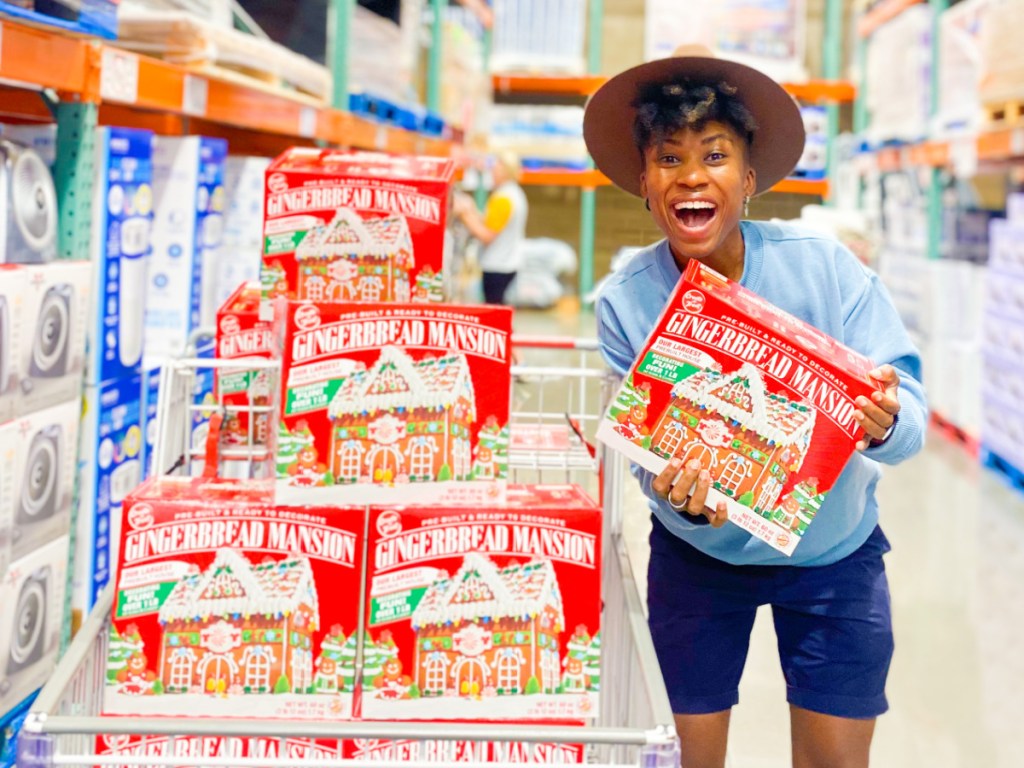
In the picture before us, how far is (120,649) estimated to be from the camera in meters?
1.39

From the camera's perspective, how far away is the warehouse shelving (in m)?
2.09

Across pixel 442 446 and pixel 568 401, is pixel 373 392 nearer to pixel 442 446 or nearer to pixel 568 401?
pixel 442 446

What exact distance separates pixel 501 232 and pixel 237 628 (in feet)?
23.5

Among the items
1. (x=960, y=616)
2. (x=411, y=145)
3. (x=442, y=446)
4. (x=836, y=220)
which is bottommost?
(x=960, y=616)

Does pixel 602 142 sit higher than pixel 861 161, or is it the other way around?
pixel 861 161

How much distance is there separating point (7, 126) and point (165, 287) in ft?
1.91

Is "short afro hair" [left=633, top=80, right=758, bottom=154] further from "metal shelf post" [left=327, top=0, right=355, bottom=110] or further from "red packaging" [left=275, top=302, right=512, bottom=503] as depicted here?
"metal shelf post" [left=327, top=0, right=355, bottom=110]

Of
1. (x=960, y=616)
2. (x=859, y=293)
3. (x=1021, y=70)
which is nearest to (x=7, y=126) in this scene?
(x=859, y=293)

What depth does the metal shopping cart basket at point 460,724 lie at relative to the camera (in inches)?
43.9

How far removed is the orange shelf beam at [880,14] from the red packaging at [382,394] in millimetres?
7391

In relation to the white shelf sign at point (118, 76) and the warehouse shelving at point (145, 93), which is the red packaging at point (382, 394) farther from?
the white shelf sign at point (118, 76)

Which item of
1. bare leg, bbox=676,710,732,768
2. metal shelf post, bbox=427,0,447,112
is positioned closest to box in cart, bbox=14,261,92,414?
bare leg, bbox=676,710,732,768

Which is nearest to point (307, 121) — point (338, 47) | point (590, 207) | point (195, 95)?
point (338, 47)

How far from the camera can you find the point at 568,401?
6.83ft
